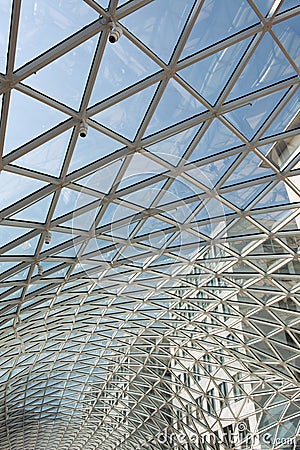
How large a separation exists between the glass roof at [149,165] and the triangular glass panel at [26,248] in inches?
5.2

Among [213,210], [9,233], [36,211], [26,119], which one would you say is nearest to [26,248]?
[9,233]

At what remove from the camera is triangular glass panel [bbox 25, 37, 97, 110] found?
12570mm

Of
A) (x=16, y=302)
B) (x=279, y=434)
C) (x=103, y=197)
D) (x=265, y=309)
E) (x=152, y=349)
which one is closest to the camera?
(x=103, y=197)

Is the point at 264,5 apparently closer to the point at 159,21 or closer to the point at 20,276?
the point at 159,21

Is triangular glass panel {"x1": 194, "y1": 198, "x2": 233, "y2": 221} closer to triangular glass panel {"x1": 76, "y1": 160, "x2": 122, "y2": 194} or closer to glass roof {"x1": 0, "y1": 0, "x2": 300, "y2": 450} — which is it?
glass roof {"x1": 0, "y1": 0, "x2": 300, "y2": 450}

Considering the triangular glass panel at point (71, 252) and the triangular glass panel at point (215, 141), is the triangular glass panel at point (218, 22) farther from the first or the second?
the triangular glass panel at point (71, 252)

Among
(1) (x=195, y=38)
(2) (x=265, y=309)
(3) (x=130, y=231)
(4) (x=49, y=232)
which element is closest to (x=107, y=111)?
(1) (x=195, y=38)

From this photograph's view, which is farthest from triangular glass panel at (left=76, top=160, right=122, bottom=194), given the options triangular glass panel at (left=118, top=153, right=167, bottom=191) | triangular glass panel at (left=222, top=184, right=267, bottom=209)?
triangular glass panel at (left=222, top=184, right=267, bottom=209)

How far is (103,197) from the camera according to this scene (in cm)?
1956

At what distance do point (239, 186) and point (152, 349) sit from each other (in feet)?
105

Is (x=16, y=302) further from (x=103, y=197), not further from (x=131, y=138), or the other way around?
(x=131, y=138)

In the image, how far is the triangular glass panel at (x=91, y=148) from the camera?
16172mm

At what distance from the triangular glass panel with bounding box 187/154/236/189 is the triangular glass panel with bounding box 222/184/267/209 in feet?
4.69

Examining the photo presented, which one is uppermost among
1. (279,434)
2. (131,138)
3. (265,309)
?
(131,138)
